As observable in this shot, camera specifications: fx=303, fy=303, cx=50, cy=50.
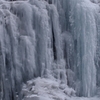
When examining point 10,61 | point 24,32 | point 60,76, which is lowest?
point 60,76

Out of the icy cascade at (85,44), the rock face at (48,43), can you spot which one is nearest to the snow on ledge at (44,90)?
the rock face at (48,43)

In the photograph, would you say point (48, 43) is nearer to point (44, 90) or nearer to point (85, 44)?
point (85, 44)

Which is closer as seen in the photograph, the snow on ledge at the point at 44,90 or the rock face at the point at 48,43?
the snow on ledge at the point at 44,90

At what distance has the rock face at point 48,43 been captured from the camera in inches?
380

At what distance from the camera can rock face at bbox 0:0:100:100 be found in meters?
9.64

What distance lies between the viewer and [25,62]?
9.67 m

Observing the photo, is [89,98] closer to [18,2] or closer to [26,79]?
[26,79]

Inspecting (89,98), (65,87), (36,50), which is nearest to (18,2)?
(36,50)

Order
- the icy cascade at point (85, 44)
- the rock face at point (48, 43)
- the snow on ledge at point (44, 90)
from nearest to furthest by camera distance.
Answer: the snow on ledge at point (44, 90), the rock face at point (48, 43), the icy cascade at point (85, 44)

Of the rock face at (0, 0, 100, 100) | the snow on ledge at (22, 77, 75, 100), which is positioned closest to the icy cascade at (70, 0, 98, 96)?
the rock face at (0, 0, 100, 100)

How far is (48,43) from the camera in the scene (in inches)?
394

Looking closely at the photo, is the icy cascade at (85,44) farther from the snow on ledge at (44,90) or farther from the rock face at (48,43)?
the snow on ledge at (44,90)

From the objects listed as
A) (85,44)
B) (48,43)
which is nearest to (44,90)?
(48,43)

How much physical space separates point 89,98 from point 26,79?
2.20m
